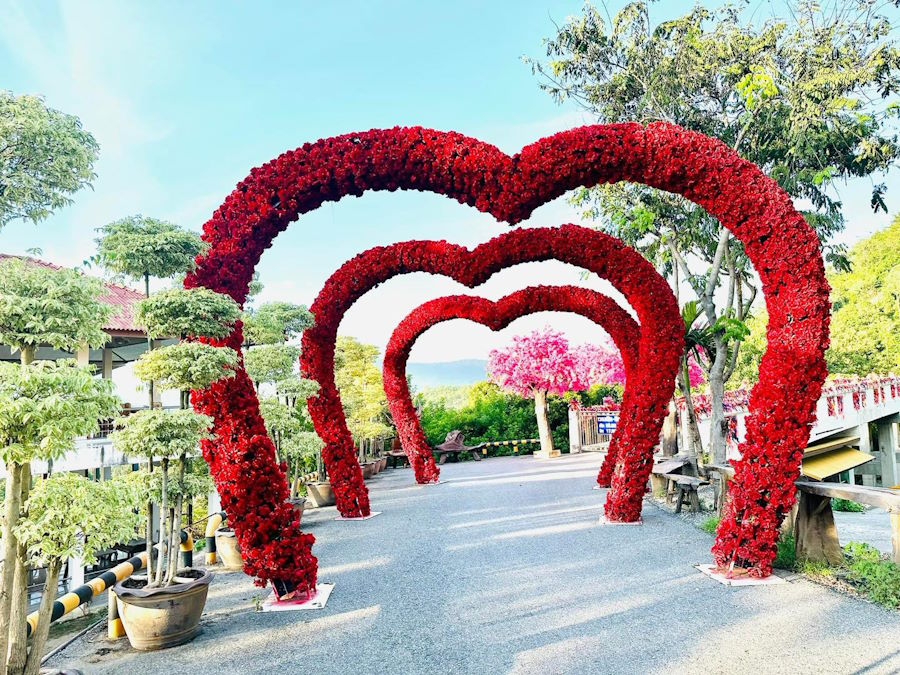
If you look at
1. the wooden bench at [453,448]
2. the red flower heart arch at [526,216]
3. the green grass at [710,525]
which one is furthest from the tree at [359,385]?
the green grass at [710,525]

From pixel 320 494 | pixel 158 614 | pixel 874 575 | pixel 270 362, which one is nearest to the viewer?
pixel 158 614

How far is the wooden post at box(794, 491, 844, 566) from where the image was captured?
512cm

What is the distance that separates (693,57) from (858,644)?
873 cm

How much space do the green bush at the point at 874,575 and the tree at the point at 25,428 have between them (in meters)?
5.12

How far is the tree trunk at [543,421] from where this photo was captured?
17875 mm

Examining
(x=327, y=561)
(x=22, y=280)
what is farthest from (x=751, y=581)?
(x=22, y=280)

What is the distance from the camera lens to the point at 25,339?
10.0ft

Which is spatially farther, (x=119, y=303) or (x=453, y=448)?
(x=453, y=448)

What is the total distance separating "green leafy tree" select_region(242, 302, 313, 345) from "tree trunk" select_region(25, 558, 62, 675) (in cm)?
570

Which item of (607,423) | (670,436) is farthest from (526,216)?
(607,423)

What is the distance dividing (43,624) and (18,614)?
147 millimetres

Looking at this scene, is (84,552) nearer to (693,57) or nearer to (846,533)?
(846,533)

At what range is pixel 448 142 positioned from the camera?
543cm

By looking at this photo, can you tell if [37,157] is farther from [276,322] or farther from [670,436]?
[670,436]
